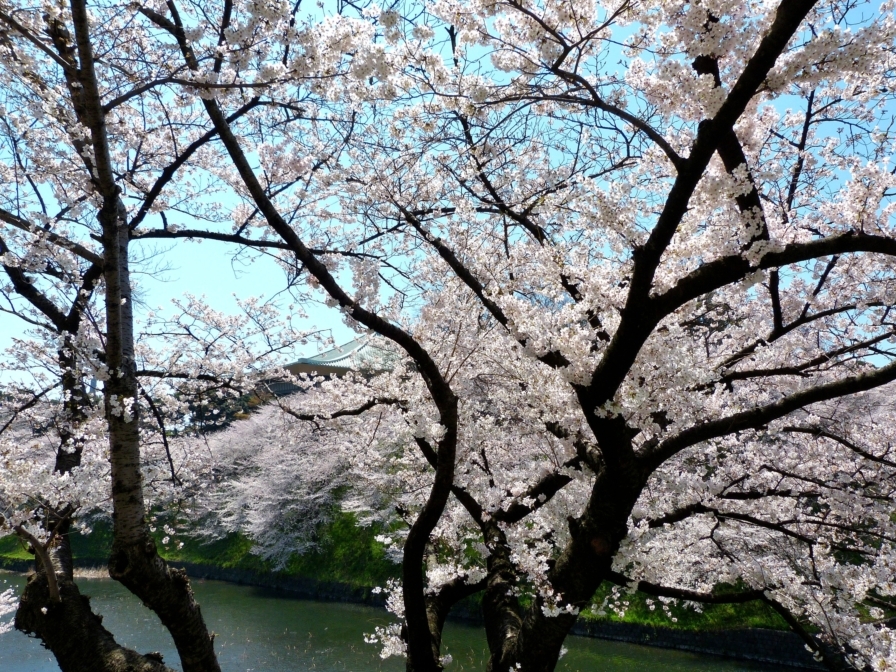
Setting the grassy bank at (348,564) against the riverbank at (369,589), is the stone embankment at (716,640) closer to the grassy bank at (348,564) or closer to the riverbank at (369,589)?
the riverbank at (369,589)

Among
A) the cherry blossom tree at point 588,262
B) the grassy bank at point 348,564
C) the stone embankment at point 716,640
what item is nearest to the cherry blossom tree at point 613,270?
the cherry blossom tree at point 588,262

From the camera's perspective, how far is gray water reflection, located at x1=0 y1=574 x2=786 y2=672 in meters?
9.64

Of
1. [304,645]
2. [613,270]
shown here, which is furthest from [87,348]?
[304,645]

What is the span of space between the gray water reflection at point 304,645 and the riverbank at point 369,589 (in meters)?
0.32

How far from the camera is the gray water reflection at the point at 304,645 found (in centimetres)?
964

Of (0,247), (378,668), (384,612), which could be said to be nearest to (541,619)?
(0,247)

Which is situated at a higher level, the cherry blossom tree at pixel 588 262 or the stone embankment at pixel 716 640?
the cherry blossom tree at pixel 588 262

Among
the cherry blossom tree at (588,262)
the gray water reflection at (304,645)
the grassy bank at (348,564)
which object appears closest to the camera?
the cherry blossom tree at (588,262)

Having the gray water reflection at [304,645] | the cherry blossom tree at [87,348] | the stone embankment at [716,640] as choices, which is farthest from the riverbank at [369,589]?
the cherry blossom tree at [87,348]

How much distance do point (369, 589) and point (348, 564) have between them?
1296 mm

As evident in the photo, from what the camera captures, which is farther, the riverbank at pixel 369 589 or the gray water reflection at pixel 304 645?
the riverbank at pixel 369 589

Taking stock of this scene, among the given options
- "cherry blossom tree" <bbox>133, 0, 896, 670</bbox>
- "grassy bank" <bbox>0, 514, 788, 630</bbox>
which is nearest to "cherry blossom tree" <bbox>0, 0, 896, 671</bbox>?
"cherry blossom tree" <bbox>133, 0, 896, 670</bbox>

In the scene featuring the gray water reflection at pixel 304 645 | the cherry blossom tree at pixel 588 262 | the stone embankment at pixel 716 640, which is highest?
the cherry blossom tree at pixel 588 262

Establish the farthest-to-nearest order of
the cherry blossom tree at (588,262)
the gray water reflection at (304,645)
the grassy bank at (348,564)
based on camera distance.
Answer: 1. the grassy bank at (348,564)
2. the gray water reflection at (304,645)
3. the cherry blossom tree at (588,262)
